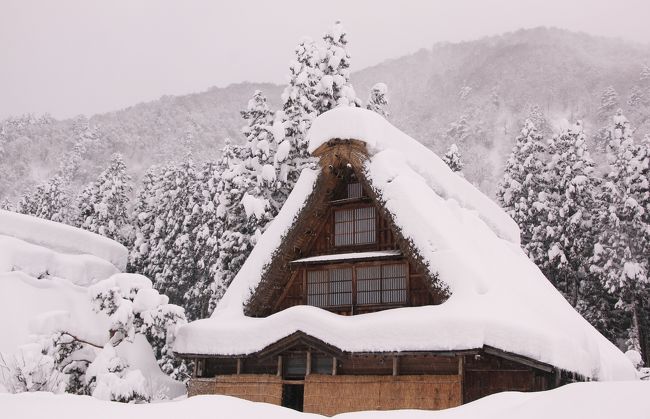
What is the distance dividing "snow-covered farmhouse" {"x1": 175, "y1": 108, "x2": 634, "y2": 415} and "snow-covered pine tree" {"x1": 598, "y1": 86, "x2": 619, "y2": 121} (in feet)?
233

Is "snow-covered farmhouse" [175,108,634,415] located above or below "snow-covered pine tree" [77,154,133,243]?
below

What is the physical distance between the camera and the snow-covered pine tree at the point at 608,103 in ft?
276

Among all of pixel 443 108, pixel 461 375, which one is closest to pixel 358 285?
pixel 461 375

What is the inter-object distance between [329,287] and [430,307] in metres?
3.84

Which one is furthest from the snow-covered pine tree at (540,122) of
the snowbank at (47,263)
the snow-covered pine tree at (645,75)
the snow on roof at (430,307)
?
the snowbank at (47,263)

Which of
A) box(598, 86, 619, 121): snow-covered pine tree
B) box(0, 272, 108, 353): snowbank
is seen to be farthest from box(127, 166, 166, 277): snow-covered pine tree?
box(598, 86, 619, 121): snow-covered pine tree

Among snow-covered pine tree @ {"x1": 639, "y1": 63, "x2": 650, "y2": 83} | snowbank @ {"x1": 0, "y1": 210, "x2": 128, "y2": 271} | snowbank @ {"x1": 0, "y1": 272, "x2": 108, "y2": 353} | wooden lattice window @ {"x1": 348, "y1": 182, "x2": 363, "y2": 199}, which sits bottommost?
snowbank @ {"x1": 0, "y1": 272, "x2": 108, "y2": 353}

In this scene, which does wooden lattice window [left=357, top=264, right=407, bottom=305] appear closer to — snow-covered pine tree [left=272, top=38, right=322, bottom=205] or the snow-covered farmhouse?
the snow-covered farmhouse

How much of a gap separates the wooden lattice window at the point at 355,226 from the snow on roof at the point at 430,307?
126cm

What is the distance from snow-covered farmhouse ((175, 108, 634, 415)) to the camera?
1461cm

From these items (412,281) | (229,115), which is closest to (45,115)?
(229,115)

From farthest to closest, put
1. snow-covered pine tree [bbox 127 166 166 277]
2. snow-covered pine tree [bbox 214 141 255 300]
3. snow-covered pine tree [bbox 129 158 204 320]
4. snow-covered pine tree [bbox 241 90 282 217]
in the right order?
snow-covered pine tree [bbox 127 166 166 277] → snow-covered pine tree [bbox 129 158 204 320] → snow-covered pine tree [bbox 214 141 255 300] → snow-covered pine tree [bbox 241 90 282 217]

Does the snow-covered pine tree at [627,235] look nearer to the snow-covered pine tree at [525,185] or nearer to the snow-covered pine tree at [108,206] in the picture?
the snow-covered pine tree at [525,185]

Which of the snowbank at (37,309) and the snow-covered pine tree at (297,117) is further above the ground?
the snow-covered pine tree at (297,117)
